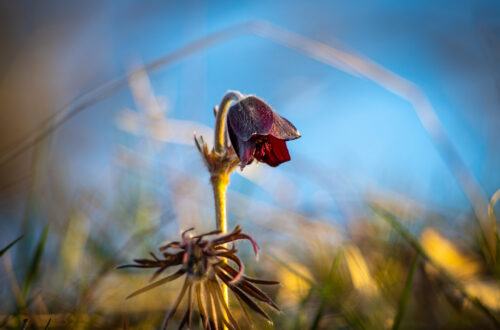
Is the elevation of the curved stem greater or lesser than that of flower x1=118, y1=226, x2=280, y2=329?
greater

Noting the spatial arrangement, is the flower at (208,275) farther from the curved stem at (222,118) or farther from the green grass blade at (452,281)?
the green grass blade at (452,281)

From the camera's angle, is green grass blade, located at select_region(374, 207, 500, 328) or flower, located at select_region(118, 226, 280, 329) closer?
flower, located at select_region(118, 226, 280, 329)

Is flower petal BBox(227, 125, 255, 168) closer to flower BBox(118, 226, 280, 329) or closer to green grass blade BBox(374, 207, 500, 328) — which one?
flower BBox(118, 226, 280, 329)

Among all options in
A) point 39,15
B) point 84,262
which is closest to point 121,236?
point 84,262

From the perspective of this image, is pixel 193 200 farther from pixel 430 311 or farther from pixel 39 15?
pixel 39 15

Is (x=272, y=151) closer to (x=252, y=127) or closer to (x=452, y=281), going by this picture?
(x=252, y=127)

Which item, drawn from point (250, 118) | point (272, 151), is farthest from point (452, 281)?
point (250, 118)

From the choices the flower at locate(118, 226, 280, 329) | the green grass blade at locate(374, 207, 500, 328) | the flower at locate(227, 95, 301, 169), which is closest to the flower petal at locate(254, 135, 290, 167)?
the flower at locate(227, 95, 301, 169)

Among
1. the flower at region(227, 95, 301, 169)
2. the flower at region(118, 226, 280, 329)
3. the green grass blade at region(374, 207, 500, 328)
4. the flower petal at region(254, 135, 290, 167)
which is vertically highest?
the flower at region(227, 95, 301, 169)
